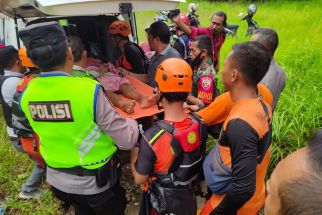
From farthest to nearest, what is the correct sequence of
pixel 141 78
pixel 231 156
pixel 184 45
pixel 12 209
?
1. pixel 184 45
2. pixel 141 78
3. pixel 12 209
4. pixel 231 156

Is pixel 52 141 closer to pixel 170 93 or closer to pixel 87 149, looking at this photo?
pixel 87 149

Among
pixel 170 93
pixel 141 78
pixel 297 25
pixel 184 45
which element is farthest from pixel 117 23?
pixel 297 25

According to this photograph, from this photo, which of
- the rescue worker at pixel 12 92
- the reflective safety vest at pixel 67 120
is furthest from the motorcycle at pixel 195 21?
the reflective safety vest at pixel 67 120

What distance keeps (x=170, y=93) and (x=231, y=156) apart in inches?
25.1

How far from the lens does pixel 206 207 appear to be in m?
2.26

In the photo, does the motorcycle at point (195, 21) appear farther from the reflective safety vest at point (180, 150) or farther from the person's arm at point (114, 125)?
the person's arm at point (114, 125)

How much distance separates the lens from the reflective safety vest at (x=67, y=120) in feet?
6.66

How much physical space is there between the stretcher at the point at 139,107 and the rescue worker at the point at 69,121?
2.16 feet

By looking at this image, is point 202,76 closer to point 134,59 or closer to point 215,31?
point 134,59

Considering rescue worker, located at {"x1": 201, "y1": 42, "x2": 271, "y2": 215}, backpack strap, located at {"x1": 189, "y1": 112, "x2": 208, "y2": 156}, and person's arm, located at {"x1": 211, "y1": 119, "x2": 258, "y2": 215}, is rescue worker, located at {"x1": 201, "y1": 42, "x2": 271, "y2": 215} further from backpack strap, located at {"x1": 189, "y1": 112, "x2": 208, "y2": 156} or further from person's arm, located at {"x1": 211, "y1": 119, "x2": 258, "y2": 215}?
backpack strap, located at {"x1": 189, "y1": 112, "x2": 208, "y2": 156}

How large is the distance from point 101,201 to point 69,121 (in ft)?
2.45

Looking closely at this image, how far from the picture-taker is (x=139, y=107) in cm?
315

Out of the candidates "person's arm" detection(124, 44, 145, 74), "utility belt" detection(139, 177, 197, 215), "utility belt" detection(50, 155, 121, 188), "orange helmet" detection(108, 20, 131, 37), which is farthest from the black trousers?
"orange helmet" detection(108, 20, 131, 37)

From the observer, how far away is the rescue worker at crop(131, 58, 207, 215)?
7.22ft
